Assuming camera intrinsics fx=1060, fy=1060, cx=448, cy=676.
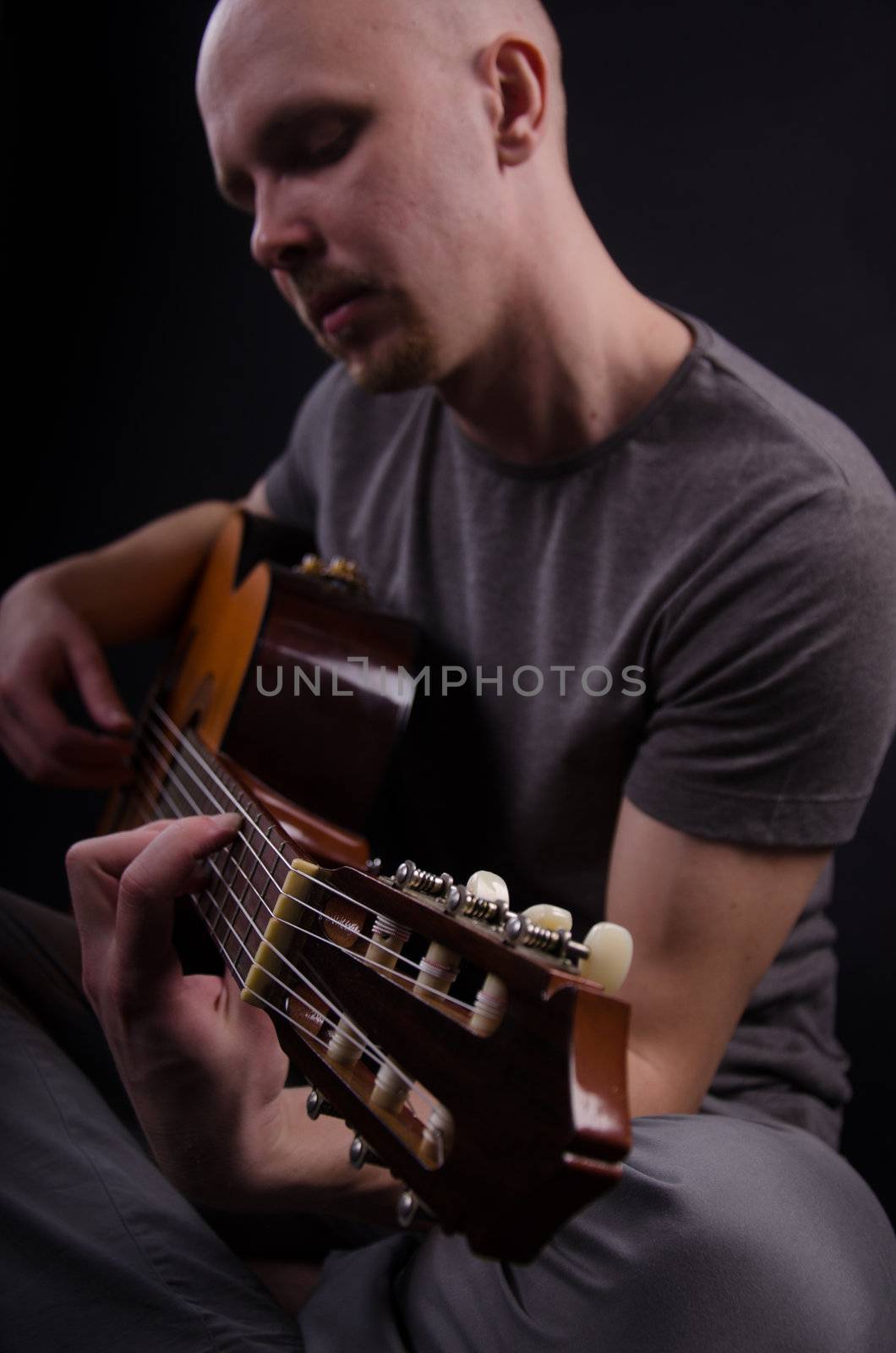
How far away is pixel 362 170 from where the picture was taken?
0.96 m

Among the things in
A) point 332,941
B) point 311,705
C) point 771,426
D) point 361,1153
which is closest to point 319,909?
point 332,941

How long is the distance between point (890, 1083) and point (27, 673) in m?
1.04

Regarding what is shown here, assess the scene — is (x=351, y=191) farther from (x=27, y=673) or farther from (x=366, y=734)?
(x=27, y=673)

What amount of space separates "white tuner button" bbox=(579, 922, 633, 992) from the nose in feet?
2.50

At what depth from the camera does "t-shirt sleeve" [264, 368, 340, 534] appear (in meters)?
1.45

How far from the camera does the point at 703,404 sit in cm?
99

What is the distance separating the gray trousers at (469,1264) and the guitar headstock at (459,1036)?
6.0 inches

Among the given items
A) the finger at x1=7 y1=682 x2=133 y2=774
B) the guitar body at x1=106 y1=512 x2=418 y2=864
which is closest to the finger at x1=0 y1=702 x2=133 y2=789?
the finger at x1=7 y1=682 x2=133 y2=774

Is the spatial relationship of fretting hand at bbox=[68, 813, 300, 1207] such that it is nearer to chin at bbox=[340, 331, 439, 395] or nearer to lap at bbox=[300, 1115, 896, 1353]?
lap at bbox=[300, 1115, 896, 1353]

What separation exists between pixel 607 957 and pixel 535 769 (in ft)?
2.03

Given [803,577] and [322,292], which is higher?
[322,292]

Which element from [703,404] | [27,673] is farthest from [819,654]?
[27,673]

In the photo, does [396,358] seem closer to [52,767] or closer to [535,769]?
[535,769]

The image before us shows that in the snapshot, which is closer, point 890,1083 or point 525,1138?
point 525,1138
